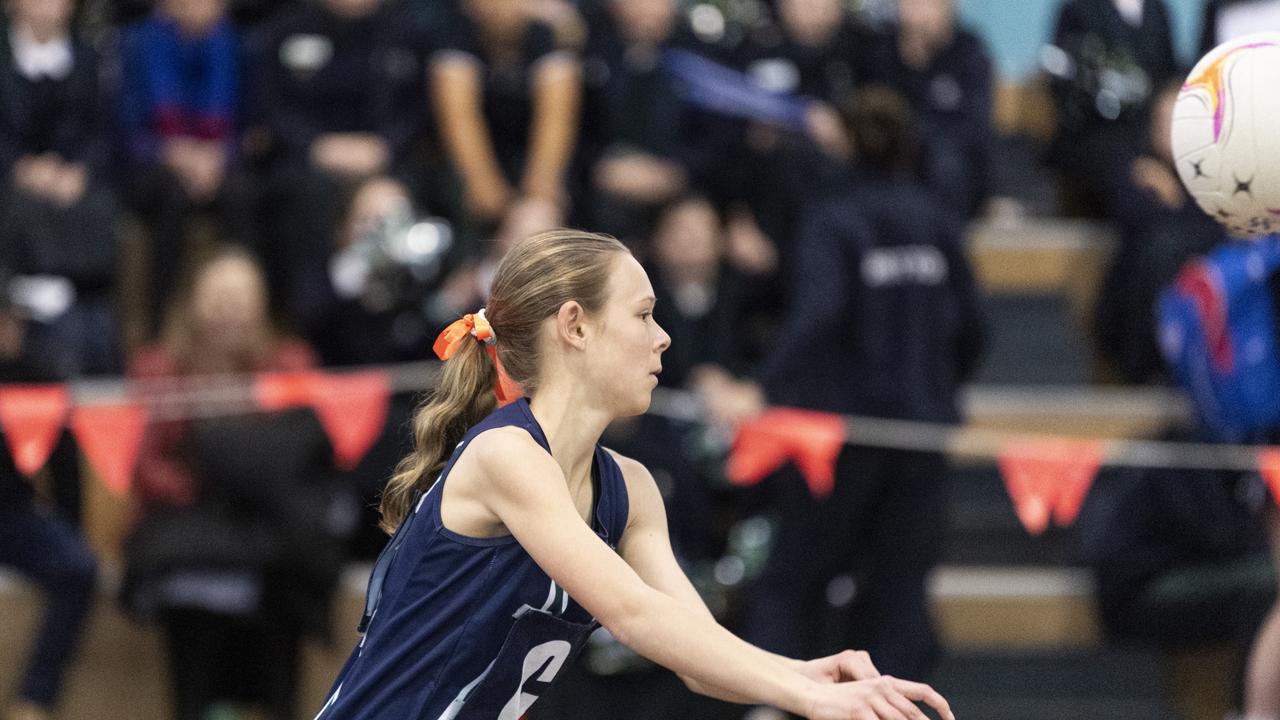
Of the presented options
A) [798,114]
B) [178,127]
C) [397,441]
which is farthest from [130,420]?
[798,114]

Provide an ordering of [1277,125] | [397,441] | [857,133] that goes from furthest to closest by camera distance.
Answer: [397,441], [857,133], [1277,125]

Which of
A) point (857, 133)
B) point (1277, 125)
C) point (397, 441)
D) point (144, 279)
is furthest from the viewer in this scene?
Answer: point (144, 279)

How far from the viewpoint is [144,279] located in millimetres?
7543

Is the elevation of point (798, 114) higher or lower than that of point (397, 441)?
higher

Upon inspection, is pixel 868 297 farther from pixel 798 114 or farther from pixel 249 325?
pixel 249 325

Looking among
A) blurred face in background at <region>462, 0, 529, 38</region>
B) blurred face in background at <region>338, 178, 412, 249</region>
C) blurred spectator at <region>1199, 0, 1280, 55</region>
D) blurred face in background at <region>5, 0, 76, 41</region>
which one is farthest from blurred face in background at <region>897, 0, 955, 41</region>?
blurred face in background at <region>5, 0, 76, 41</region>

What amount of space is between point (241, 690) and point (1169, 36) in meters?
5.03

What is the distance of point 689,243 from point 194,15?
234cm

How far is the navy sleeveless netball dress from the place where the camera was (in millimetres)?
3037

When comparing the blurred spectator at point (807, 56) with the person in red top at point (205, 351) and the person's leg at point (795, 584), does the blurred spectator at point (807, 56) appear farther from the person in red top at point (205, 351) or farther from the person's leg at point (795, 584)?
the person in red top at point (205, 351)

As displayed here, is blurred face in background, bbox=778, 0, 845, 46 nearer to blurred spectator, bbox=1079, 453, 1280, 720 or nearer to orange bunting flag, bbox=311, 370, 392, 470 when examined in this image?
blurred spectator, bbox=1079, 453, 1280, 720

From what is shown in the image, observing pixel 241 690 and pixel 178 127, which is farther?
pixel 178 127

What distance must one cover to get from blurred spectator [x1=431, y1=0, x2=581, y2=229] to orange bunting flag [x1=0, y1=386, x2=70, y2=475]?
188 cm

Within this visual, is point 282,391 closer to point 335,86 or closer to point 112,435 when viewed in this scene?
point 112,435
